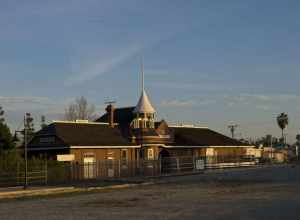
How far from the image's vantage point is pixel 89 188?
42.8m

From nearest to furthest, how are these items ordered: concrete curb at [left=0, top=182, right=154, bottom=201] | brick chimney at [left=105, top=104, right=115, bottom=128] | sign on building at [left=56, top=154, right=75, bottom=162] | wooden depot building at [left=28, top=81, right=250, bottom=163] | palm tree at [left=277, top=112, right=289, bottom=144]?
concrete curb at [left=0, top=182, right=154, bottom=201] < sign on building at [left=56, top=154, right=75, bottom=162] < wooden depot building at [left=28, top=81, right=250, bottom=163] < brick chimney at [left=105, top=104, right=115, bottom=128] < palm tree at [left=277, top=112, right=289, bottom=144]

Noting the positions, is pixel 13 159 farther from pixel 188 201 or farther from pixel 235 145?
pixel 235 145

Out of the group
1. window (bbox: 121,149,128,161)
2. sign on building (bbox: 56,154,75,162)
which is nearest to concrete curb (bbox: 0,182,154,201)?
sign on building (bbox: 56,154,75,162)

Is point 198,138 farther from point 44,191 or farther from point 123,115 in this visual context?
point 44,191

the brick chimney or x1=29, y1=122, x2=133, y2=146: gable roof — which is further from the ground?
the brick chimney

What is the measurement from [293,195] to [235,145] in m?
53.7

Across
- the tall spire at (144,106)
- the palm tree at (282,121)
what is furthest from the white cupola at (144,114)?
the palm tree at (282,121)

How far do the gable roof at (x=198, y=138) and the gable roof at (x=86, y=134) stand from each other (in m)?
9.87

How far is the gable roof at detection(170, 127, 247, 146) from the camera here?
77.2 metres

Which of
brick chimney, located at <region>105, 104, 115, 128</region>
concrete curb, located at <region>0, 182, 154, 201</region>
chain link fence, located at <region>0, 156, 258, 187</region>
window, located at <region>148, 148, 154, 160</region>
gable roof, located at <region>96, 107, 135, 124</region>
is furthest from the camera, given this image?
gable roof, located at <region>96, 107, 135, 124</region>

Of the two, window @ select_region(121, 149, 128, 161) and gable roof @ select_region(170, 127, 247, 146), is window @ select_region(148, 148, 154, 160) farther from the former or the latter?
gable roof @ select_region(170, 127, 247, 146)

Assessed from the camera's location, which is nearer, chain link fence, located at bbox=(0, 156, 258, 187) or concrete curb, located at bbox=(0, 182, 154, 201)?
concrete curb, located at bbox=(0, 182, 154, 201)

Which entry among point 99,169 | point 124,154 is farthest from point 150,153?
point 99,169

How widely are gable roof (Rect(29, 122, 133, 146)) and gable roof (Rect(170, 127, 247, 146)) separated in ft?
32.4
